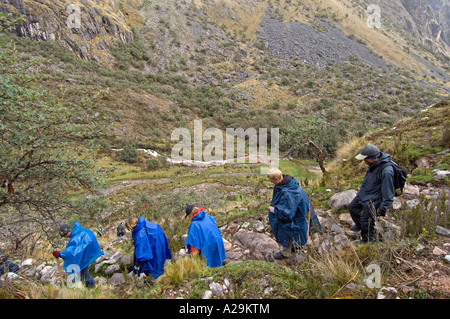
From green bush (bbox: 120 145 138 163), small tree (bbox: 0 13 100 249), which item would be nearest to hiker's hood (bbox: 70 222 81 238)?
small tree (bbox: 0 13 100 249)

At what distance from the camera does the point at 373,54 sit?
52312 millimetres

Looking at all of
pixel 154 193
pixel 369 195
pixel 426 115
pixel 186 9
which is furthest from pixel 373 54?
pixel 369 195

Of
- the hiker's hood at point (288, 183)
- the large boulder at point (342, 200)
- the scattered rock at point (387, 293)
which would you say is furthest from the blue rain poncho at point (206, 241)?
the large boulder at point (342, 200)

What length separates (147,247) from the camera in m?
3.74

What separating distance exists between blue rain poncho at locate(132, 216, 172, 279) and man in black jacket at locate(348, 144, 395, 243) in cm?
312

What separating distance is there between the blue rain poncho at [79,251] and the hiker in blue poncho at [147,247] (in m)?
0.72

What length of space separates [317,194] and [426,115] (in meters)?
7.22

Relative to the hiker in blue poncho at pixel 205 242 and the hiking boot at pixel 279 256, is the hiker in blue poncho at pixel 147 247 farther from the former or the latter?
the hiking boot at pixel 279 256

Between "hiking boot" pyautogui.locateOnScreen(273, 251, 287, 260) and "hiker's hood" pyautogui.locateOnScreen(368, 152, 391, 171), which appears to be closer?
"hiker's hood" pyautogui.locateOnScreen(368, 152, 391, 171)

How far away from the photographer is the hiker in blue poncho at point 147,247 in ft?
12.2

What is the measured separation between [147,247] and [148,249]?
3cm

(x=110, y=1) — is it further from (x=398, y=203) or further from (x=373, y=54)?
(x=398, y=203)

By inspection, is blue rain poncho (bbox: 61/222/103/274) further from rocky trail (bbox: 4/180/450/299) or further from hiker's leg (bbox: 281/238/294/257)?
hiker's leg (bbox: 281/238/294/257)

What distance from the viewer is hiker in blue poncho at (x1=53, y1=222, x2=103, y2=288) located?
368 centimetres
